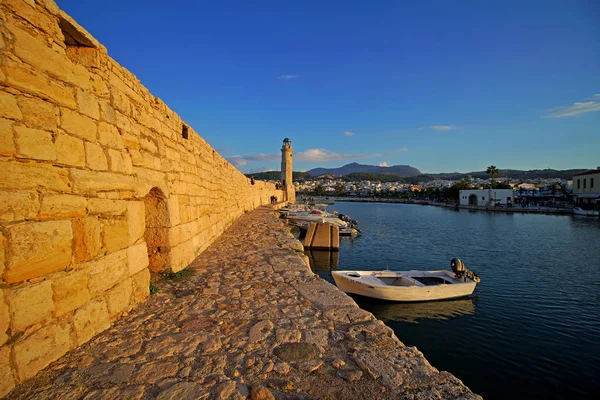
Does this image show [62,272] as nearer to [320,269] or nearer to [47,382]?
[47,382]

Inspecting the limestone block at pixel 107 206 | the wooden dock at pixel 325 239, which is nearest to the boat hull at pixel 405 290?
the wooden dock at pixel 325 239

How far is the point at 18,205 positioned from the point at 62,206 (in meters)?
0.40

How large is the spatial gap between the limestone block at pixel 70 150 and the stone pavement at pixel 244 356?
1.72 m

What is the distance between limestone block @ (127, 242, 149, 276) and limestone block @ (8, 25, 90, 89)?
76.1 inches

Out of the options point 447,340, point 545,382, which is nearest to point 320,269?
point 447,340

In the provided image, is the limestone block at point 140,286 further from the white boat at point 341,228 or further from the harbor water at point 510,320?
the white boat at point 341,228

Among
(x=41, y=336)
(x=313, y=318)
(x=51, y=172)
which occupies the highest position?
(x=51, y=172)

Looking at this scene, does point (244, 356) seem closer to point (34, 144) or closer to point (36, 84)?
point (34, 144)

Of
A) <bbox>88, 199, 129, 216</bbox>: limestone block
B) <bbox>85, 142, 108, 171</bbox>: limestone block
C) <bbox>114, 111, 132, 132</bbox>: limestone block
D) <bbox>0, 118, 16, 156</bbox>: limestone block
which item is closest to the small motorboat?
<bbox>88, 199, 129, 216</bbox>: limestone block

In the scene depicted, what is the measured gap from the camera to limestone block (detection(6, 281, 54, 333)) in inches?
85.1

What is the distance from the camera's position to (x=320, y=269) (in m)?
16.0

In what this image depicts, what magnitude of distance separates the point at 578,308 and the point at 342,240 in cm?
1507

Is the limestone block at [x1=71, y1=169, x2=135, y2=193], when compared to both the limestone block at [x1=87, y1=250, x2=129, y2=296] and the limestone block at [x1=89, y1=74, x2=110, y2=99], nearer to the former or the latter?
the limestone block at [x1=87, y1=250, x2=129, y2=296]

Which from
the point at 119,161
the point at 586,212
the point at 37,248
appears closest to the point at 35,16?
the point at 119,161
